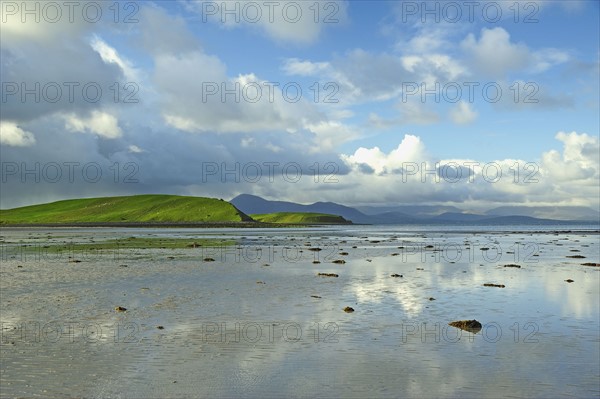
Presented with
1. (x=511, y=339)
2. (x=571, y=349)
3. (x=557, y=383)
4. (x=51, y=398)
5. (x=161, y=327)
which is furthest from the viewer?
(x=161, y=327)

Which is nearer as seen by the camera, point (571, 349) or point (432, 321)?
point (571, 349)

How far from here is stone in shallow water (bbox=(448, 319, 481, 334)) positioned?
63.2 ft

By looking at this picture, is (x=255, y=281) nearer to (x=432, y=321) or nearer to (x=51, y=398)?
(x=432, y=321)

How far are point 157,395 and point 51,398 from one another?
7.92 ft

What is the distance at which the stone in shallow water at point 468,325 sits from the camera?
19272 millimetres

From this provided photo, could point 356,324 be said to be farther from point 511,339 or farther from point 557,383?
point 557,383

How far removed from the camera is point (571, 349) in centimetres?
1611

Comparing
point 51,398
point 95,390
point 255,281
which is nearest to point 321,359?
point 95,390

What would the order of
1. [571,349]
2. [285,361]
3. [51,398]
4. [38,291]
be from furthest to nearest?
[38,291] → [571,349] → [285,361] → [51,398]

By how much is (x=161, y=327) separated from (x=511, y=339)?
13018mm

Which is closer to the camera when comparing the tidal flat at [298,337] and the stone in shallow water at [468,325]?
the tidal flat at [298,337]

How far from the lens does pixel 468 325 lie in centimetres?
1955

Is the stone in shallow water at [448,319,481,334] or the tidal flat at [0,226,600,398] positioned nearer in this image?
the tidal flat at [0,226,600,398]

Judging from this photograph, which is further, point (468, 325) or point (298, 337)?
point (468, 325)
